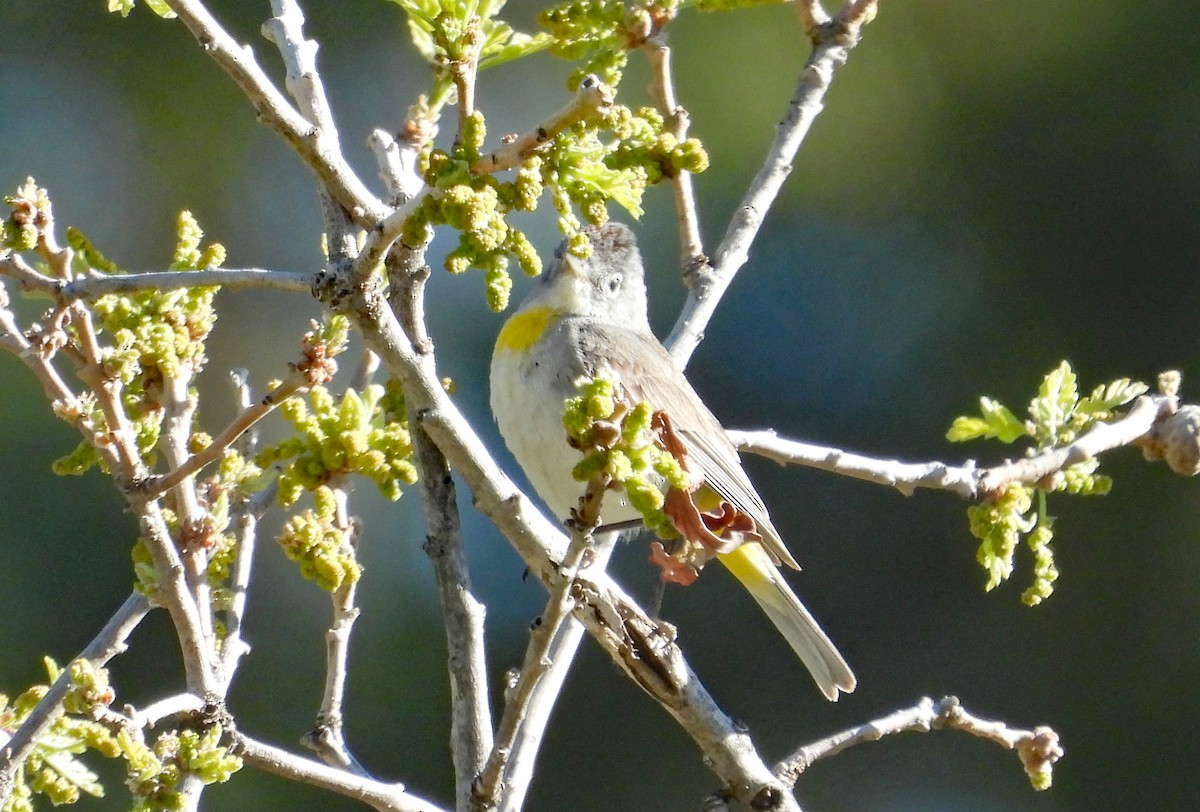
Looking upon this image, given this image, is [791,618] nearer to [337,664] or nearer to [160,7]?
[337,664]

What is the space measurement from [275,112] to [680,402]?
1383mm

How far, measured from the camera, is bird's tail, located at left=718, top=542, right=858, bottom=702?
2605 mm

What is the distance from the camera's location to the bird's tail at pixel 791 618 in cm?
261

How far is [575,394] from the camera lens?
94.1 inches

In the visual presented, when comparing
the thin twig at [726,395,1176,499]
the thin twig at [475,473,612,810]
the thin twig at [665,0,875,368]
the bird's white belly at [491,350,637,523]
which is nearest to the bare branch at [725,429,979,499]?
the thin twig at [726,395,1176,499]

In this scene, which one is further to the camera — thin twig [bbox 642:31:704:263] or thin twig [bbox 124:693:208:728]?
thin twig [bbox 642:31:704:263]

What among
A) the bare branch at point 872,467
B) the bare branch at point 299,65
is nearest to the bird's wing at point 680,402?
the bare branch at point 872,467

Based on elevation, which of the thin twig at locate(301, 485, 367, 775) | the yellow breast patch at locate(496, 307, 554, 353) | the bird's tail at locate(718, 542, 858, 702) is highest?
the yellow breast patch at locate(496, 307, 554, 353)

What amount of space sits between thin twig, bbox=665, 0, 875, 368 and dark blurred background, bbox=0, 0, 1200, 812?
1.82m

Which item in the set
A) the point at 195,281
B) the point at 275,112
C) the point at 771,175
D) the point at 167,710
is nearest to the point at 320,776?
the point at 167,710

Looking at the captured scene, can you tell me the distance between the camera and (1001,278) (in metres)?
5.71

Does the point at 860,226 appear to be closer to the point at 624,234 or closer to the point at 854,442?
the point at 854,442

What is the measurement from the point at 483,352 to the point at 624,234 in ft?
6.51

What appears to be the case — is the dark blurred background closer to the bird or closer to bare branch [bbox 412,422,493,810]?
the bird
